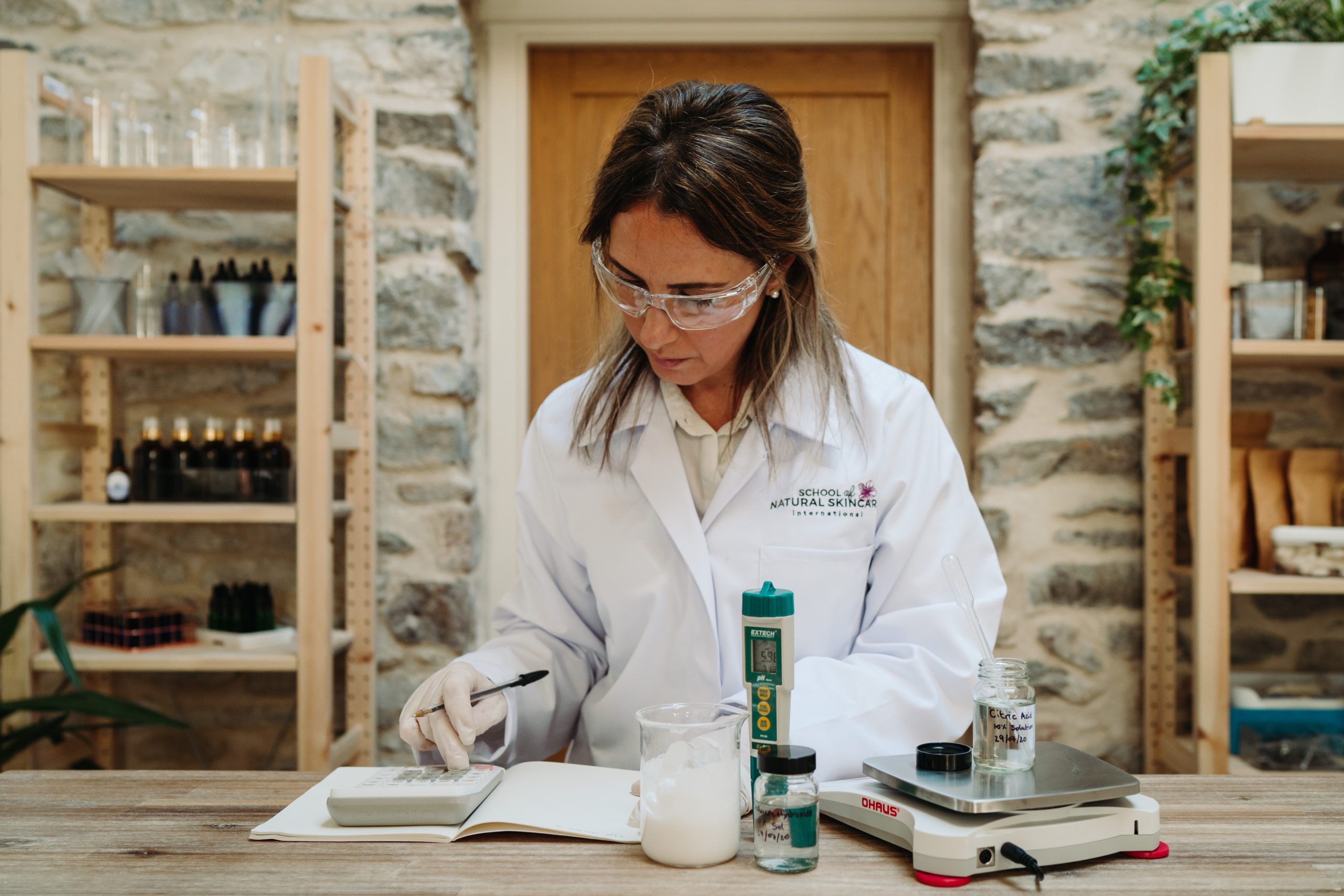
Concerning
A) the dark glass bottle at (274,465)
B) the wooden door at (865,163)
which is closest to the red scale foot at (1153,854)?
the wooden door at (865,163)

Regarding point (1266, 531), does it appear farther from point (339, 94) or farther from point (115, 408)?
point (115, 408)

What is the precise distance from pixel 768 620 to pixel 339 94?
190 centimetres

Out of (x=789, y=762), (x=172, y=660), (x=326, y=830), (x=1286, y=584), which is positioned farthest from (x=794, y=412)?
(x=172, y=660)

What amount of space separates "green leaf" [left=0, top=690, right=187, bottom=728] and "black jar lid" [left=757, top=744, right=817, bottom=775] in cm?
156

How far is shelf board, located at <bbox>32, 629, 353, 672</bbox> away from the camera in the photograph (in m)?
2.27

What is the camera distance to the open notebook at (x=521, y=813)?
1014 millimetres

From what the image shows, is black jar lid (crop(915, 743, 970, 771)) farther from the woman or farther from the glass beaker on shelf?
the glass beaker on shelf

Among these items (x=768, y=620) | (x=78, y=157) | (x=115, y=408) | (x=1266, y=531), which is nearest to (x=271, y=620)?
(x=115, y=408)

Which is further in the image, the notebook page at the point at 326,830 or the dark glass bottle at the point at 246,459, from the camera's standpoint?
the dark glass bottle at the point at 246,459

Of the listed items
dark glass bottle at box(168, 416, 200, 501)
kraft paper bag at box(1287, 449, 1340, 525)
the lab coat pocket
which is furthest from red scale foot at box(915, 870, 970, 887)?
dark glass bottle at box(168, 416, 200, 501)

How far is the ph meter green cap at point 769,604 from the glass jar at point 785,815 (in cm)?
12

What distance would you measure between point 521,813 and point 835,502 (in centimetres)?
65

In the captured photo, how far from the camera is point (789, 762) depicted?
35.4 inches

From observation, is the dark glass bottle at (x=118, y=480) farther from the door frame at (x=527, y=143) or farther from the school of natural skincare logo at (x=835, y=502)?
the school of natural skincare logo at (x=835, y=502)
